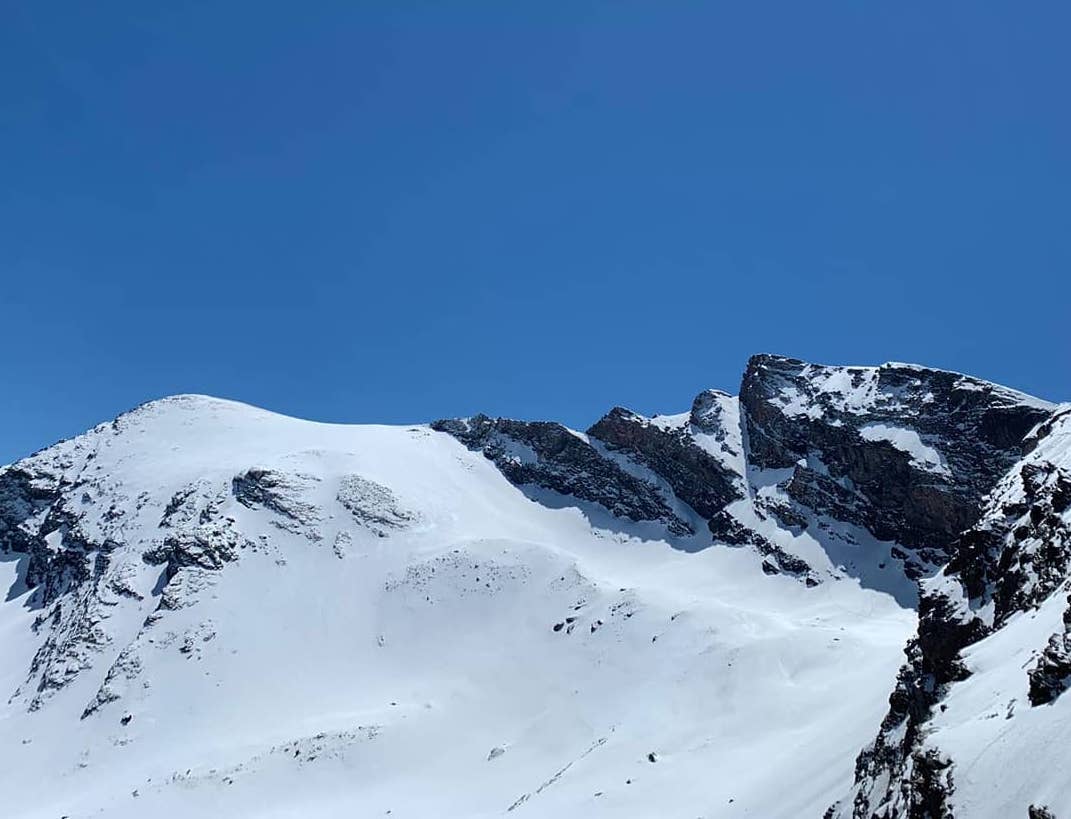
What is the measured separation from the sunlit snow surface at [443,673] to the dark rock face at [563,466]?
5.86 m

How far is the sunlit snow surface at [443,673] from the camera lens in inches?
2522

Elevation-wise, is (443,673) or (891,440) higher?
(891,440)

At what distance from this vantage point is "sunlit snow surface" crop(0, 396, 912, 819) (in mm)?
64062

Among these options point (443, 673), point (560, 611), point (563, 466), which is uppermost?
point (563, 466)

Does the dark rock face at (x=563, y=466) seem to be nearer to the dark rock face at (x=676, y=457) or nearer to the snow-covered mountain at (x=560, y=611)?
the snow-covered mountain at (x=560, y=611)

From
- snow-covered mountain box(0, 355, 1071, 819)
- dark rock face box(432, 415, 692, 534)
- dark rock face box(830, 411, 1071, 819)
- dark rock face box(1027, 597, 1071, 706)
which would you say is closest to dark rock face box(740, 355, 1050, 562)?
snow-covered mountain box(0, 355, 1071, 819)

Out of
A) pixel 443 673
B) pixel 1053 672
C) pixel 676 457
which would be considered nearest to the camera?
pixel 1053 672

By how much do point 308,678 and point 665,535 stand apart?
190 ft

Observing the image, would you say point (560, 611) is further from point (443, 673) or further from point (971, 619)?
point (971, 619)

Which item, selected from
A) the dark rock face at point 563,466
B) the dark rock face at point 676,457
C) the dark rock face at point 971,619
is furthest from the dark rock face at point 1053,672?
the dark rock face at point 676,457

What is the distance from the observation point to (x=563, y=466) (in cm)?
14312

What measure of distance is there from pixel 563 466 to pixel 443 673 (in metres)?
58.0

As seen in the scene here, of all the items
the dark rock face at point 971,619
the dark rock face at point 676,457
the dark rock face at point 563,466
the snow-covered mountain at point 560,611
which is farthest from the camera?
the dark rock face at point 563,466

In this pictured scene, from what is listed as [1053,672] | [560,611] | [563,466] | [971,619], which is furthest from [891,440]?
[1053,672]
